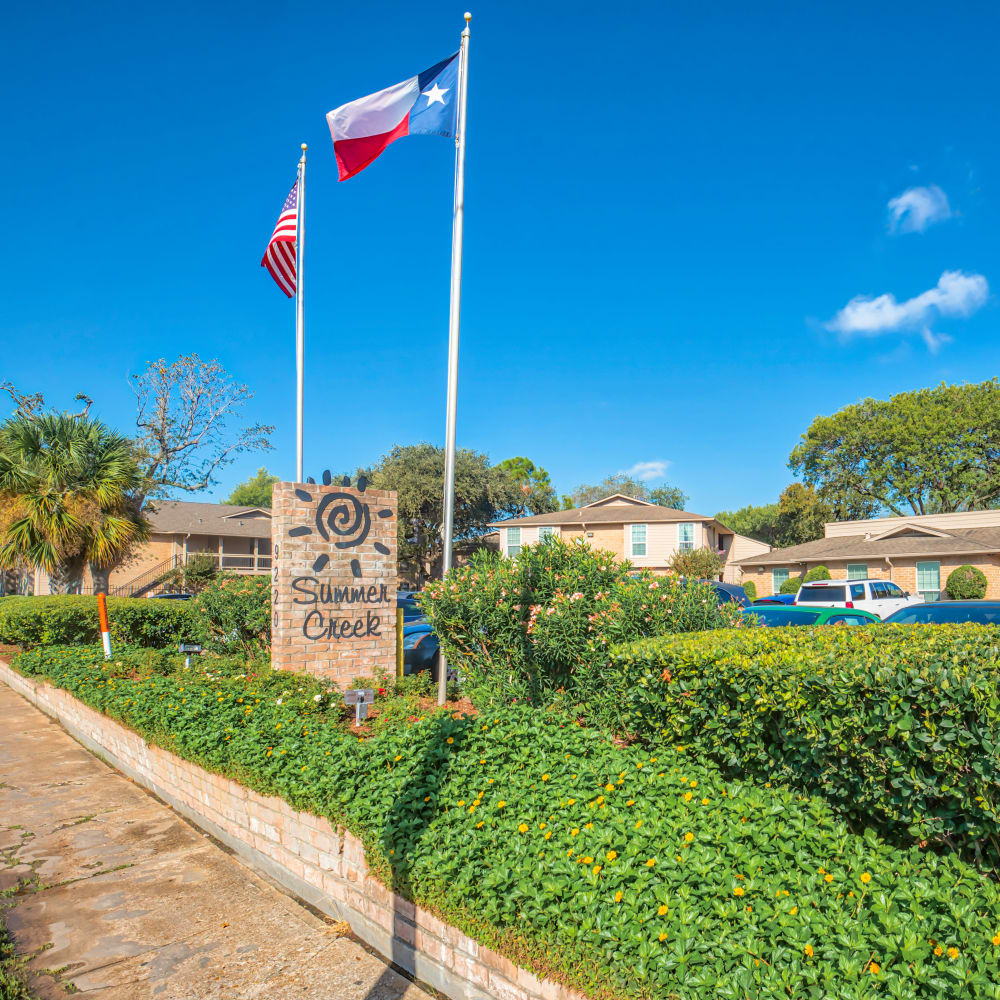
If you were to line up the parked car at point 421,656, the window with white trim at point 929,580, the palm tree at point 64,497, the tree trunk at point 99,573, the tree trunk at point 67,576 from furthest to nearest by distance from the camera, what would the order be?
the window with white trim at point 929,580 < the tree trunk at point 99,573 < the tree trunk at point 67,576 < the palm tree at point 64,497 < the parked car at point 421,656

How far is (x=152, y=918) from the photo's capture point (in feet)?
13.7

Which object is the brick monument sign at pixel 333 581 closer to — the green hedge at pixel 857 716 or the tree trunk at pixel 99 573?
the green hedge at pixel 857 716

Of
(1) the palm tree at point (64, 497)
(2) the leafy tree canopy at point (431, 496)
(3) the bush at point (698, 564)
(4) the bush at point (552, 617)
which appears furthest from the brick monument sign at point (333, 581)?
(2) the leafy tree canopy at point (431, 496)

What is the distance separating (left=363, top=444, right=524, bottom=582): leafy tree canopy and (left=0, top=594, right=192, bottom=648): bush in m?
27.4

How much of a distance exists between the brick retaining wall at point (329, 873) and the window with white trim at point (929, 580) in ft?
93.1

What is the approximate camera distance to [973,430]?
133ft

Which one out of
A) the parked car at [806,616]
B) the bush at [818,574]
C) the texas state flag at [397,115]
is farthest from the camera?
the bush at [818,574]

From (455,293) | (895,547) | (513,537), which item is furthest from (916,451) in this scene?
(455,293)

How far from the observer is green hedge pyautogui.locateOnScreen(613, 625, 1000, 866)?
10.4ft

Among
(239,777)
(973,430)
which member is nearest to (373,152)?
(239,777)

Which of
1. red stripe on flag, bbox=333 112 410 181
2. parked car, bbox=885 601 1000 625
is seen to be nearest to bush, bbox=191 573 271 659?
red stripe on flag, bbox=333 112 410 181

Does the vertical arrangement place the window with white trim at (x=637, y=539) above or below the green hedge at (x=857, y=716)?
above

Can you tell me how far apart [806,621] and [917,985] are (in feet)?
29.7

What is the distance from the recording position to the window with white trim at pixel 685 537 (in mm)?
34906
